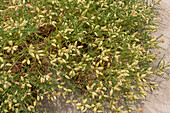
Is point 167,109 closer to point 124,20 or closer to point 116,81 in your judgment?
point 116,81

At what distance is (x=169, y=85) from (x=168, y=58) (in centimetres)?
58

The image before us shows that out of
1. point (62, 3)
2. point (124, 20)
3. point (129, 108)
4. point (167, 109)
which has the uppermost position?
point (62, 3)

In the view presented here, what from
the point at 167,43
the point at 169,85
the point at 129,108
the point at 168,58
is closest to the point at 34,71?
the point at 129,108

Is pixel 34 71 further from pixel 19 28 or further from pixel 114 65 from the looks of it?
pixel 114 65

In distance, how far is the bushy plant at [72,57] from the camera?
2.00m

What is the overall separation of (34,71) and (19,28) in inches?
26.0

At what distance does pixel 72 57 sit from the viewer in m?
2.23

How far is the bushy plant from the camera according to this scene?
200 centimetres

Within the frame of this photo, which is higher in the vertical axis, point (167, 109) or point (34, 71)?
point (34, 71)

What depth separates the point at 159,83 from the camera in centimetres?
270

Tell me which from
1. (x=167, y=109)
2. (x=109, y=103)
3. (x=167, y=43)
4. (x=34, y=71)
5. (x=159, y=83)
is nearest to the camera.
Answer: (x=34, y=71)

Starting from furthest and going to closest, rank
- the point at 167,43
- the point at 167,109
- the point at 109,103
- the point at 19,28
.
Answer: the point at 167,43 → the point at 167,109 → the point at 109,103 → the point at 19,28

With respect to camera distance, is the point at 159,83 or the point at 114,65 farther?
the point at 159,83

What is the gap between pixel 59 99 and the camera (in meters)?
2.22
